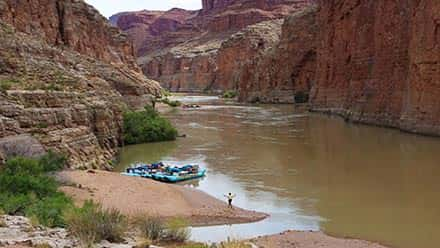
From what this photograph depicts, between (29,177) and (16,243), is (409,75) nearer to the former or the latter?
(29,177)

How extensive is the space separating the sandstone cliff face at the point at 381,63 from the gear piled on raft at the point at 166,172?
51.4ft

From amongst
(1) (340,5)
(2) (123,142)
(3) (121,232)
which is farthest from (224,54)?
(3) (121,232)

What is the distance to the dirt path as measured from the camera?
10891 millimetres

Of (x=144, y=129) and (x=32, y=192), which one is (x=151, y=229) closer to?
(x=32, y=192)

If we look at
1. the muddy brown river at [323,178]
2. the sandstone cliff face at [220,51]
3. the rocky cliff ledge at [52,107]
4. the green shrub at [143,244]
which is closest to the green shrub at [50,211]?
the green shrub at [143,244]

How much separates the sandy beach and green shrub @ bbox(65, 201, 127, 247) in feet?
10.5

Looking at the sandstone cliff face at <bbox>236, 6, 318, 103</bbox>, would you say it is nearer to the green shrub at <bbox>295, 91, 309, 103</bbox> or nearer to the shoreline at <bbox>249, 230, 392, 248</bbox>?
the green shrub at <bbox>295, 91, 309, 103</bbox>

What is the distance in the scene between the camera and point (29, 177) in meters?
12.9

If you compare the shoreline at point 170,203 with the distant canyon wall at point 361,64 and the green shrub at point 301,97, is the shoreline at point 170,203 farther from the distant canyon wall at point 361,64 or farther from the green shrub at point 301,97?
the green shrub at point 301,97

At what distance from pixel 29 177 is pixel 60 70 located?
12.5 meters

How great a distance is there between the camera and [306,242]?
11172 mm

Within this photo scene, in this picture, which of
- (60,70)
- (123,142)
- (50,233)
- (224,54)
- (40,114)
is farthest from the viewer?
(224,54)

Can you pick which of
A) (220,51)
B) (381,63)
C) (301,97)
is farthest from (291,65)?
(220,51)

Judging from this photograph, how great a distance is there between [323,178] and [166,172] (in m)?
5.32
